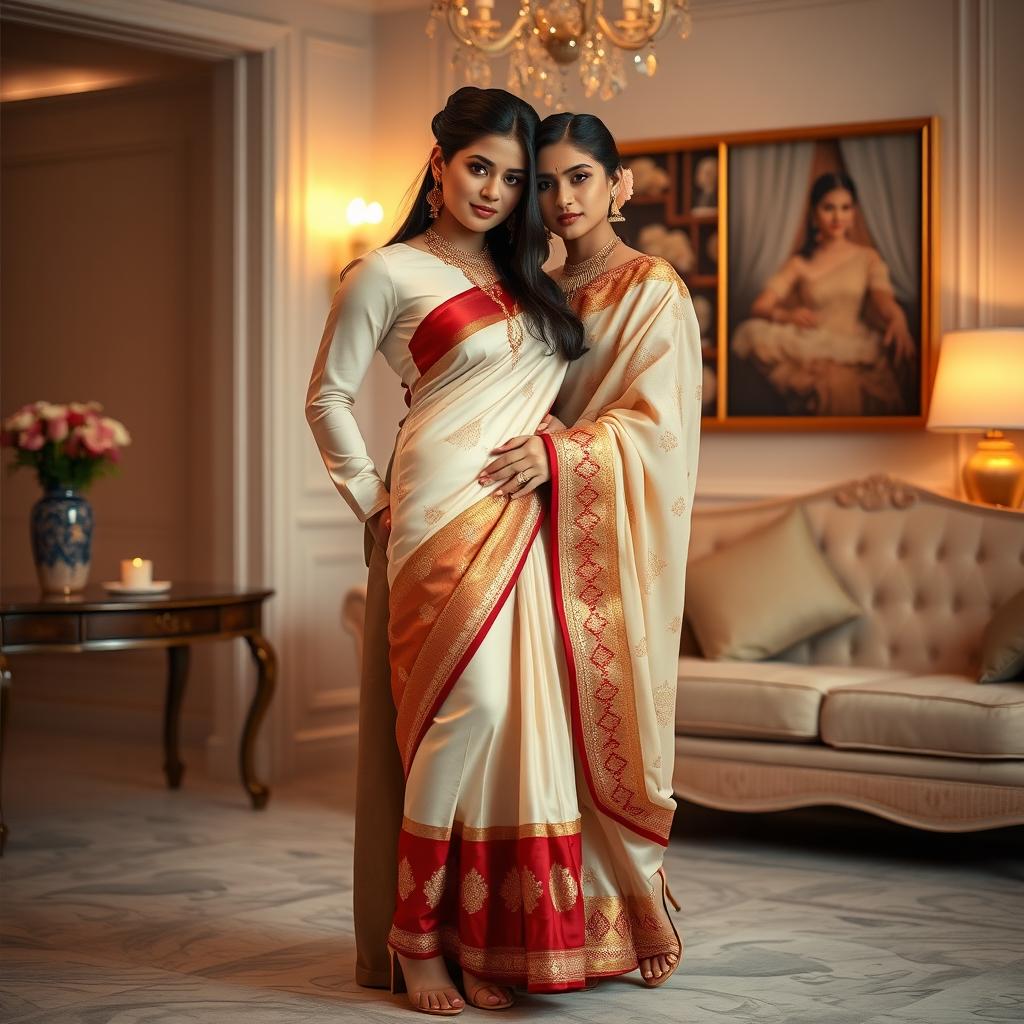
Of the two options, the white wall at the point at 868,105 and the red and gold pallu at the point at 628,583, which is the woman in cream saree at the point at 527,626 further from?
the white wall at the point at 868,105

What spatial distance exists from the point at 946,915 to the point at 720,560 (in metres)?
1.53

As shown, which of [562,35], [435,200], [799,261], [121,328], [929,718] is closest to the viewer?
[435,200]

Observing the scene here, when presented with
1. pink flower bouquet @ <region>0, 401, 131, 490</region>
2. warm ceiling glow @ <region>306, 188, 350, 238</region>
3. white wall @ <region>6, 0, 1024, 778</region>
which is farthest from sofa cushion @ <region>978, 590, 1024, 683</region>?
warm ceiling glow @ <region>306, 188, 350, 238</region>

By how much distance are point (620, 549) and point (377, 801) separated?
2.27 ft

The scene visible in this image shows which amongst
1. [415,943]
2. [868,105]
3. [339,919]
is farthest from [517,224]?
[868,105]

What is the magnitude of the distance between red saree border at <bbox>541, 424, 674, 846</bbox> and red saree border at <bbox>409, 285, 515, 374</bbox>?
25 cm

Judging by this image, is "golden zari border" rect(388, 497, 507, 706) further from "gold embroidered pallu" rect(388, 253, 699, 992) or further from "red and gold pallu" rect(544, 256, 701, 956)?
"red and gold pallu" rect(544, 256, 701, 956)

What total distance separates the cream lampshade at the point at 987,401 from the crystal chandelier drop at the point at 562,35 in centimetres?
130

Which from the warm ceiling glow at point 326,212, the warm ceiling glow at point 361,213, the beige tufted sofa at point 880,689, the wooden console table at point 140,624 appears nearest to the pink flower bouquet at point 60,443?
the wooden console table at point 140,624

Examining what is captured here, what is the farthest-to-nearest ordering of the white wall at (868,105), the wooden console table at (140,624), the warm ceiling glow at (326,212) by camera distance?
A: the warm ceiling glow at (326,212), the white wall at (868,105), the wooden console table at (140,624)

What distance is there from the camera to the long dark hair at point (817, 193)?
512 cm

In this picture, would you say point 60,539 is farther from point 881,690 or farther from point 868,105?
point 868,105

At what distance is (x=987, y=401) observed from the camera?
179 inches

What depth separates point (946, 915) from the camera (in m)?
3.67
